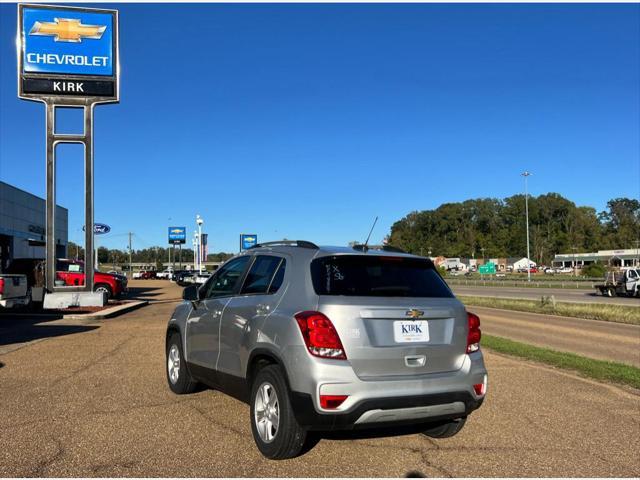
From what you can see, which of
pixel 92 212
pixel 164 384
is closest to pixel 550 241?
pixel 92 212

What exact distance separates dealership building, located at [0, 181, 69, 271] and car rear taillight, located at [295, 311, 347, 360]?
32094 millimetres

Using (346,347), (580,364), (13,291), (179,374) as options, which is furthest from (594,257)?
(346,347)

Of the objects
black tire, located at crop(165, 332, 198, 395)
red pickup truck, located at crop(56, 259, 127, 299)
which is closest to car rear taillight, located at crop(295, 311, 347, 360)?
black tire, located at crop(165, 332, 198, 395)

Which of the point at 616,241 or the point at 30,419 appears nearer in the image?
the point at 30,419

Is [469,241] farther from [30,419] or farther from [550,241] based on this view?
[30,419]

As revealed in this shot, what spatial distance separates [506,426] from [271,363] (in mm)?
2651

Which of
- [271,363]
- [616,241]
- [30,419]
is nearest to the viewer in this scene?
[271,363]

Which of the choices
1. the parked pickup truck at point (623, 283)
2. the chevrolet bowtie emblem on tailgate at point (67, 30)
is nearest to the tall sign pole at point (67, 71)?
the chevrolet bowtie emblem on tailgate at point (67, 30)

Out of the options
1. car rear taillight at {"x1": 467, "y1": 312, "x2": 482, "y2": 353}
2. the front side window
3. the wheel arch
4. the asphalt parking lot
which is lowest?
the asphalt parking lot

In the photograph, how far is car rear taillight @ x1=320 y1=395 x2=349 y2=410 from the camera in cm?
402

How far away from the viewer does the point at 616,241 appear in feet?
449

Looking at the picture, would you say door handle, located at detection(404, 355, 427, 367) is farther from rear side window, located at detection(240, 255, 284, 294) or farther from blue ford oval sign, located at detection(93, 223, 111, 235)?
blue ford oval sign, located at detection(93, 223, 111, 235)

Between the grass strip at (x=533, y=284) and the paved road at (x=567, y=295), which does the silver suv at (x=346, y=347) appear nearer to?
the paved road at (x=567, y=295)

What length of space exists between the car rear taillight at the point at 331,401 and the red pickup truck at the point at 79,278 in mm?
20045
